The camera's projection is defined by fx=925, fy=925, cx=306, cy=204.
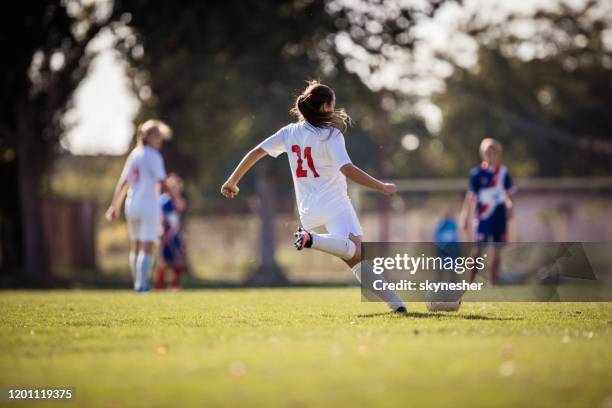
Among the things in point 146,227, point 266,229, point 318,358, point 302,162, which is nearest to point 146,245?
point 146,227

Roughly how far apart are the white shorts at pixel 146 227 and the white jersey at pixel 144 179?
58 mm

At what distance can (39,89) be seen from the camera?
2511cm

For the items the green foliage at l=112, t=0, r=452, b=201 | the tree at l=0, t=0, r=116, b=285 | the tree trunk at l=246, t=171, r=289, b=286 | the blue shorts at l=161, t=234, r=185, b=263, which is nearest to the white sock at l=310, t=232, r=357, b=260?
the blue shorts at l=161, t=234, r=185, b=263

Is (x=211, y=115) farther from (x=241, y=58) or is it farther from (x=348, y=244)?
(x=348, y=244)

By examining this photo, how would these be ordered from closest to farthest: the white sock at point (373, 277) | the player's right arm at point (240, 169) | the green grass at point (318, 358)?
the green grass at point (318, 358), the white sock at point (373, 277), the player's right arm at point (240, 169)

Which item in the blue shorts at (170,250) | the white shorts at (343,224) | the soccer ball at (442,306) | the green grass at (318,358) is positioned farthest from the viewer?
the blue shorts at (170,250)

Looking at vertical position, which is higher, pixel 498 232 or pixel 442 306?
pixel 498 232

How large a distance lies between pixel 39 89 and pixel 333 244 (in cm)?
1903

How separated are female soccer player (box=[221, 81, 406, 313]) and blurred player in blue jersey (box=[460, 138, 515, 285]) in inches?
212

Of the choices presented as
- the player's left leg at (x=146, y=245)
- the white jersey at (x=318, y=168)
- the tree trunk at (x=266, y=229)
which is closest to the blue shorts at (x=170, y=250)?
the player's left leg at (x=146, y=245)

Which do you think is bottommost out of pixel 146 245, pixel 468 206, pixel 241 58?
pixel 146 245

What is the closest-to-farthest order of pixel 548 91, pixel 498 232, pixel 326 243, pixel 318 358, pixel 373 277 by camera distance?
pixel 318 358
pixel 326 243
pixel 373 277
pixel 498 232
pixel 548 91

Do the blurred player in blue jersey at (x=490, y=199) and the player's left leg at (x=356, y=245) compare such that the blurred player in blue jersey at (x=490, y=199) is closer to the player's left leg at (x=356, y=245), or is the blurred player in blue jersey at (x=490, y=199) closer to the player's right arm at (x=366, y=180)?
the player's left leg at (x=356, y=245)

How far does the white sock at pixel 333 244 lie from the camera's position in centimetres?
790
